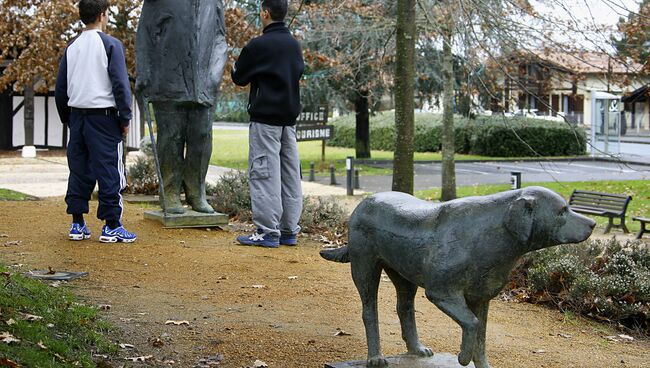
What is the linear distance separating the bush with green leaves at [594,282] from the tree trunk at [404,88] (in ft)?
7.90

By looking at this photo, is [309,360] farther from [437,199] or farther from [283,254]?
[437,199]

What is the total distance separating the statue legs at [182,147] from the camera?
32.8 feet

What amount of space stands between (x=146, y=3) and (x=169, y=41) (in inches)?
20.4

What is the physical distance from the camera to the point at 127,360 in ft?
17.7

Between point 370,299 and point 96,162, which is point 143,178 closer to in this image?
point 96,162

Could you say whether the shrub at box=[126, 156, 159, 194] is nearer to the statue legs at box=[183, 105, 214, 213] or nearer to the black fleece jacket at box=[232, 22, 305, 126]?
the statue legs at box=[183, 105, 214, 213]

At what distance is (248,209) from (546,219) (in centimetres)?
792

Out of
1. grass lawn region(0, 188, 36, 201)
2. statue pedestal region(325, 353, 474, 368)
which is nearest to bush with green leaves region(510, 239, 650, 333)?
statue pedestal region(325, 353, 474, 368)

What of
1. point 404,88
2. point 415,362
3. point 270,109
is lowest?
point 415,362

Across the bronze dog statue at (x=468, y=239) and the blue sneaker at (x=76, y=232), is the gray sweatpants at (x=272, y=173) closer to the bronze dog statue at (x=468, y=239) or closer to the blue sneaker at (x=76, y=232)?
the blue sneaker at (x=76, y=232)

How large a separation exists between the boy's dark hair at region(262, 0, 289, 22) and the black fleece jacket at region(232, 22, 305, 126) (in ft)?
0.45

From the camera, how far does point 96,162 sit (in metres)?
8.54

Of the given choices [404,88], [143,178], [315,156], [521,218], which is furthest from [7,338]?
[315,156]

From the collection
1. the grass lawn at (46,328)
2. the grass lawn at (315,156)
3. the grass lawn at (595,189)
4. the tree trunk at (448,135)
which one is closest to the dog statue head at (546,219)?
the grass lawn at (46,328)
